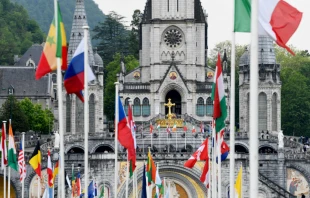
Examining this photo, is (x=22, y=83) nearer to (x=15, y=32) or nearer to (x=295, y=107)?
(x=295, y=107)

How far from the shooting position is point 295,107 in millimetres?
125750

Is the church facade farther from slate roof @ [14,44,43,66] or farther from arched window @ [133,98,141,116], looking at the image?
slate roof @ [14,44,43,66]

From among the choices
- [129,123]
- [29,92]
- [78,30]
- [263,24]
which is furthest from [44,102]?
[263,24]

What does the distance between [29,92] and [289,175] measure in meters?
53.3

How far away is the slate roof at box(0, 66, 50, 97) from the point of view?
132m

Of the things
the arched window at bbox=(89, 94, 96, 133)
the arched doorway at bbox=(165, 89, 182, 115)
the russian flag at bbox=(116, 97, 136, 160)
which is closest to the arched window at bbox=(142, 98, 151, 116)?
the arched doorway at bbox=(165, 89, 182, 115)

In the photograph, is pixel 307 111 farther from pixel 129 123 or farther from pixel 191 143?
pixel 129 123

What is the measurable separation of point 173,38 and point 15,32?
74.3 metres

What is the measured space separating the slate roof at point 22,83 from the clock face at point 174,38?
66.2 ft

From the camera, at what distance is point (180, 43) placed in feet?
389

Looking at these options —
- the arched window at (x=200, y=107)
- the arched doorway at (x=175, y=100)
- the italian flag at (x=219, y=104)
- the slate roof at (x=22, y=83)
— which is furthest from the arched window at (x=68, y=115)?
the italian flag at (x=219, y=104)

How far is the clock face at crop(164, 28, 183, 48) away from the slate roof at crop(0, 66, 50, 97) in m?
20.2

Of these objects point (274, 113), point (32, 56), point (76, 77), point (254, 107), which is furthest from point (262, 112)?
point (254, 107)

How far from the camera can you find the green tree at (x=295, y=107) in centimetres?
12475
